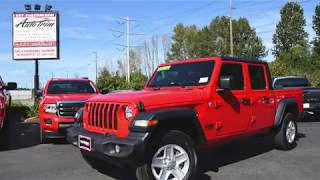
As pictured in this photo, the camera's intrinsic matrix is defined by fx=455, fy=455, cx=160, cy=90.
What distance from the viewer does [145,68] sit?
291 ft

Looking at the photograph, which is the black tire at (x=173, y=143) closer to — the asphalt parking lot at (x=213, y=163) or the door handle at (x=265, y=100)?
the asphalt parking lot at (x=213, y=163)

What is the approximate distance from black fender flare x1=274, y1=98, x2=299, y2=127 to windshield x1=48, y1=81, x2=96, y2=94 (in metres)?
5.40

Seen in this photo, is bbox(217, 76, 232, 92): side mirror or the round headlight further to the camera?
bbox(217, 76, 232, 92): side mirror

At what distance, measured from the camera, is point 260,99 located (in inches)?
346

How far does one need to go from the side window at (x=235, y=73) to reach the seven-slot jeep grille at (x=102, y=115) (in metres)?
2.15

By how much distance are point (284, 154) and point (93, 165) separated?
4.01m

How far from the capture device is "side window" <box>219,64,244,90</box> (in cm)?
802

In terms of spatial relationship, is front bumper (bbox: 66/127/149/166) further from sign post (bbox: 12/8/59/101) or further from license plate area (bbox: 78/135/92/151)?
sign post (bbox: 12/8/59/101)

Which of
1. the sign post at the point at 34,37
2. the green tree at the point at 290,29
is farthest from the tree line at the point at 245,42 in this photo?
the sign post at the point at 34,37

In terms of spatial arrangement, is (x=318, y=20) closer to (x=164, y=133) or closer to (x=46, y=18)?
(x=46, y=18)

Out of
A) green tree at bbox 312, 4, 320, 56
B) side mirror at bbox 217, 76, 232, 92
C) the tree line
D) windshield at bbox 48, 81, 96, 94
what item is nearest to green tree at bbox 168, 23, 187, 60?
the tree line

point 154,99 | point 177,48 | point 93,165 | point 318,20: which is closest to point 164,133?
point 154,99

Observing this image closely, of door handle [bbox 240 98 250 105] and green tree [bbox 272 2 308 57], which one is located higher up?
green tree [bbox 272 2 308 57]

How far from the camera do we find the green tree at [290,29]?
2608 inches
